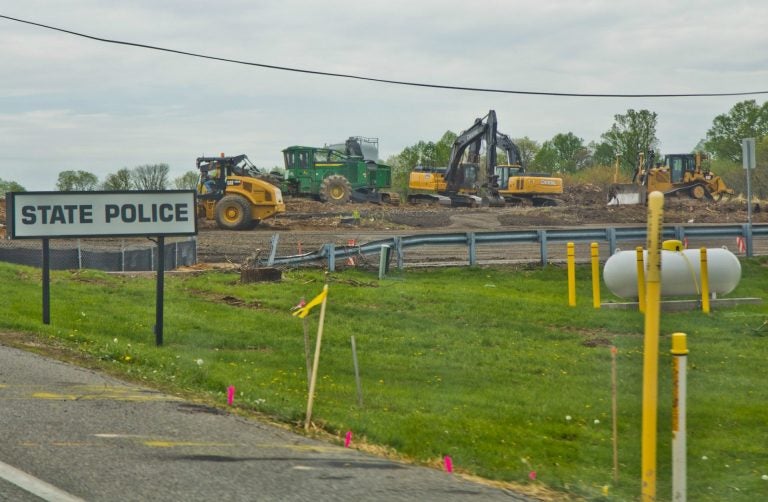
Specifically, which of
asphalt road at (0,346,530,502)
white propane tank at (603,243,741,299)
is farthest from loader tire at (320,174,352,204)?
asphalt road at (0,346,530,502)

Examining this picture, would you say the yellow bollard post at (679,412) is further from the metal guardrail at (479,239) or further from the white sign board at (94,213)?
the metal guardrail at (479,239)

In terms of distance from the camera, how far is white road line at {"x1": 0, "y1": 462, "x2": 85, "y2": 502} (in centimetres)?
590

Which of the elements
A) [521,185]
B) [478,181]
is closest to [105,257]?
[478,181]

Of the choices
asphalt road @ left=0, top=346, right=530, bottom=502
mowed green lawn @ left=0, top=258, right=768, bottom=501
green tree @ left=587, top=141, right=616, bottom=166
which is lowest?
mowed green lawn @ left=0, top=258, right=768, bottom=501

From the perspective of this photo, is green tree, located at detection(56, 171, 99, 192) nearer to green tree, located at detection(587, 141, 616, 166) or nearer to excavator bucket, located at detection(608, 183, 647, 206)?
excavator bucket, located at detection(608, 183, 647, 206)

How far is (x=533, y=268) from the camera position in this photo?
83.1 feet

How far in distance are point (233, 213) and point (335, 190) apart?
12.3 meters

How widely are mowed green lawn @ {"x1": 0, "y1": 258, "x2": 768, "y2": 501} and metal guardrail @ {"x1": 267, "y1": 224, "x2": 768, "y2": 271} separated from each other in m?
1.58

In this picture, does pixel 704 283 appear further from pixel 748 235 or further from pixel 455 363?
pixel 748 235

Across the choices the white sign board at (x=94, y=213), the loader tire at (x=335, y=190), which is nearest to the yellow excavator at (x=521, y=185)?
the loader tire at (x=335, y=190)

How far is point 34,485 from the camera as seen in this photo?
20.0ft

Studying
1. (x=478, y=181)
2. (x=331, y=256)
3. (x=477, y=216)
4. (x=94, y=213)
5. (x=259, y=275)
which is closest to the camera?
(x=94, y=213)

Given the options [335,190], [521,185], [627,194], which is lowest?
[627,194]

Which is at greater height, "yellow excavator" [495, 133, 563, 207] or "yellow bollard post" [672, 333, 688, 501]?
"yellow excavator" [495, 133, 563, 207]
